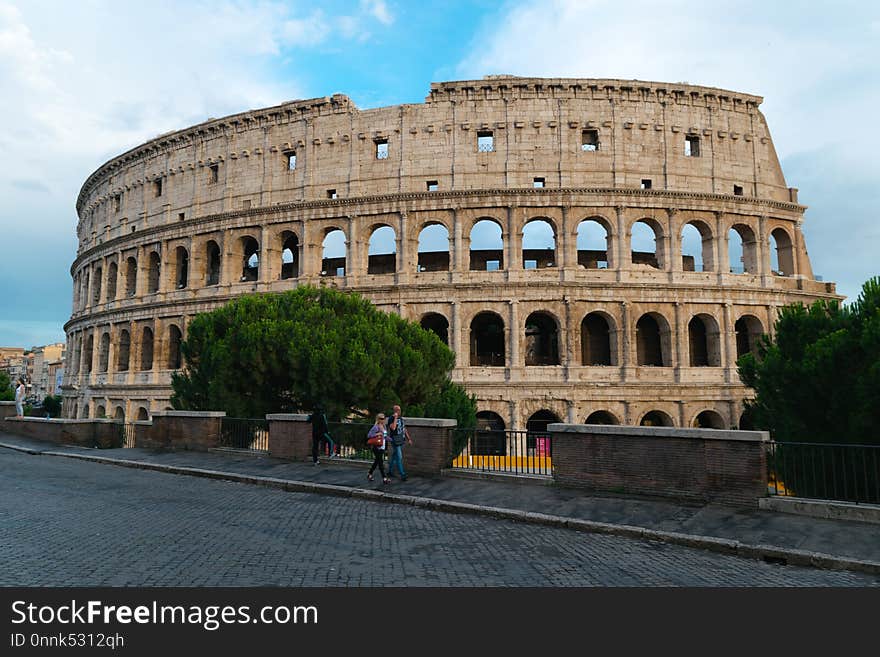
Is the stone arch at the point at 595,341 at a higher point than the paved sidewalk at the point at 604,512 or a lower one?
higher

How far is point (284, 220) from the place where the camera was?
30.4 meters

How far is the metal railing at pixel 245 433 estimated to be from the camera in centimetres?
1742

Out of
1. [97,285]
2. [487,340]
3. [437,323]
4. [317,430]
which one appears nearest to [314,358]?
[317,430]

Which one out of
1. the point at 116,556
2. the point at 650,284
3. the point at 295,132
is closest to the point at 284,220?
the point at 295,132

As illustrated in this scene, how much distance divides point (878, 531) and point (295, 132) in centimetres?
3012

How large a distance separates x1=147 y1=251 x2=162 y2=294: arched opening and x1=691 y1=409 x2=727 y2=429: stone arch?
105 feet

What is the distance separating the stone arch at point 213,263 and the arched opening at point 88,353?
10.5m

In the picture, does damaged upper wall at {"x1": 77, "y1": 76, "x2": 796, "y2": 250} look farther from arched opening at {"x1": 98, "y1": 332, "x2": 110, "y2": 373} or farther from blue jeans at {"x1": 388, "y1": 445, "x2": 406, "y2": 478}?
blue jeans at {"x1": 388, "y1": 445, "x2": 406, "y2": 478}

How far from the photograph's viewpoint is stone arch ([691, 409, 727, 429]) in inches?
1057

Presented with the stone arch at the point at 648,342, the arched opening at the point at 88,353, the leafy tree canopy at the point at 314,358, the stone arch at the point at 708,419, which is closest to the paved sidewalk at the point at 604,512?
the leafy tree canopy at the point at 314,358

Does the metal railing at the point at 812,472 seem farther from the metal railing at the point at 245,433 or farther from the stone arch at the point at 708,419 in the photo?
the stone arch at the point at 708,419

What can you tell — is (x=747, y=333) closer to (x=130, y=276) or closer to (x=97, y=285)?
(x=130, y=276)

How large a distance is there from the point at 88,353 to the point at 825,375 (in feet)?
137
